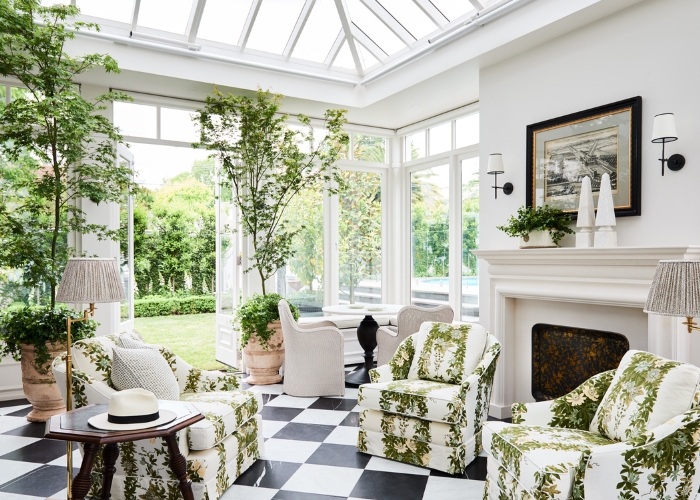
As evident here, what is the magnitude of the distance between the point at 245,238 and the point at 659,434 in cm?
449

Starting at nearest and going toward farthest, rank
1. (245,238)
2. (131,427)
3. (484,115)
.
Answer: (131,427), (484,115), (245,238)

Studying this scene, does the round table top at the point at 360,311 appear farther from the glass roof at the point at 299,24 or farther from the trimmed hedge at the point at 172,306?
the trimmed hedge at the point at 172,306

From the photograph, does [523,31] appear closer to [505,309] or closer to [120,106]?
[505,309]

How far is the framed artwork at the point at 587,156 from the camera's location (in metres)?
3.43

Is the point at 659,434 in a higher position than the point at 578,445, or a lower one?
higher

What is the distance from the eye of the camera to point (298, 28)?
5047mm

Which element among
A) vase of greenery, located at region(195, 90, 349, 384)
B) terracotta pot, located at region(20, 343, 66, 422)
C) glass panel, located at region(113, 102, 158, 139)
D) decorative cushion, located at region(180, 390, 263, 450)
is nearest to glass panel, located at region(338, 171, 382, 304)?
vase of greenery, located at region(195, 90, 349, 384)

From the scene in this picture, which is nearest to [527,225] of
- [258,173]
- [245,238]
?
[258,173]

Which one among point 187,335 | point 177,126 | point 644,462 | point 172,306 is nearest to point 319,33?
point 177,126

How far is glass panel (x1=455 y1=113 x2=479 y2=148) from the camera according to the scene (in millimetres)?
5742

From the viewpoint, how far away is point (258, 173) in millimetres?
5305

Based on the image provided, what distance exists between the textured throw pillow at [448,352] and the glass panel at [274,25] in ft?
10.6

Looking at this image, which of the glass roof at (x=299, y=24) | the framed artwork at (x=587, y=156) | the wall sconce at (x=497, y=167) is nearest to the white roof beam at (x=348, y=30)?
the glass roof at (x=299, y=24)

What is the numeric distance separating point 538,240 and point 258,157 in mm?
2848
